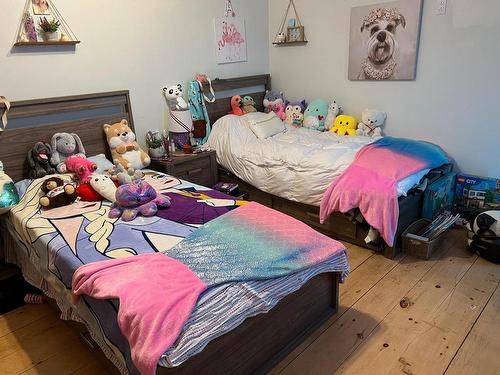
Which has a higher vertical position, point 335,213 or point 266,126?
point 266,126

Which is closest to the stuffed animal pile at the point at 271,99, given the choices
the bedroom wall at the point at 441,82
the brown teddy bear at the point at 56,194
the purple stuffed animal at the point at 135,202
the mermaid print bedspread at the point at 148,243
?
the bedroom wall at the point at 441,82

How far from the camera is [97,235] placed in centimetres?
179

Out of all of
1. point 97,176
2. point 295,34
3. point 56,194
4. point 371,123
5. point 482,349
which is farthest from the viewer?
point 295,34

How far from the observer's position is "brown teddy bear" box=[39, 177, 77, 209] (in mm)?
2108

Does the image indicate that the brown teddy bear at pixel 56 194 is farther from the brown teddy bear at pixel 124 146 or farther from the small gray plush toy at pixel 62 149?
the brown teddy bear at pixel 124 146

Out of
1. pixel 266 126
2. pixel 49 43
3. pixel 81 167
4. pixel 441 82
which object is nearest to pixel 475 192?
pixel 441 82

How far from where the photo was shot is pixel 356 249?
264 cm

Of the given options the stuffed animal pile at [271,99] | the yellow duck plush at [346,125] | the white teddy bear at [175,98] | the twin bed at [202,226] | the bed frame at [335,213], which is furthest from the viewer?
the stuffed animal pile at [271,99]

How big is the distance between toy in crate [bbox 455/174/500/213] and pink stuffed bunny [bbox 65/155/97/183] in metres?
2.82

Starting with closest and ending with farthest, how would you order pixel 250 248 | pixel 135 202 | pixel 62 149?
pixel 250 248, pixel 135 202, pixel 62 149

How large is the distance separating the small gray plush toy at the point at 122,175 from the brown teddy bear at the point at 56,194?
10.5 inches

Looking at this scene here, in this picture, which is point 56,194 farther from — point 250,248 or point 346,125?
point 346,125

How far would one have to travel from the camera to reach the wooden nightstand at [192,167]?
117 inches

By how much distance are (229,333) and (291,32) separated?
330 centimetres
